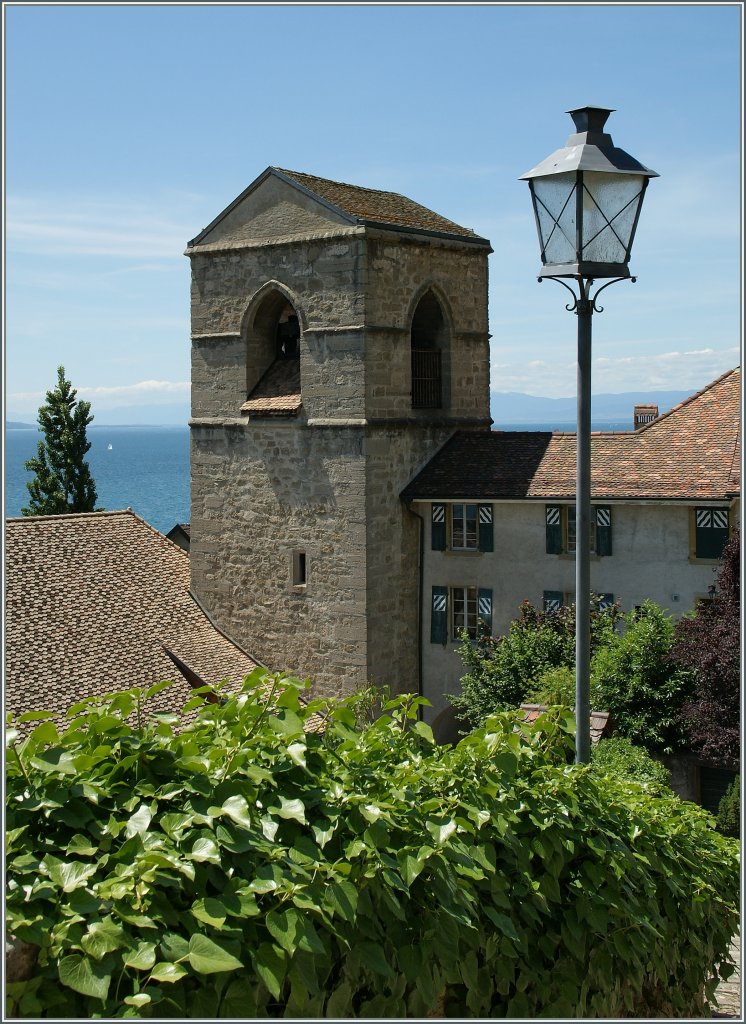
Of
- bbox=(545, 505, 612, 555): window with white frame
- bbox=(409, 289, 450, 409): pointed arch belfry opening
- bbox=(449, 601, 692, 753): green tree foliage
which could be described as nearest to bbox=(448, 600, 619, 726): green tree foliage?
bbox=(449, 601, 692, 753): green tree foliage

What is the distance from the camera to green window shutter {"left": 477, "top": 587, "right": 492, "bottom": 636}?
25.4m

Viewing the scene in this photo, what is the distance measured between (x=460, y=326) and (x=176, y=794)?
23.9m

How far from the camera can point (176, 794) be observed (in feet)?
15.2

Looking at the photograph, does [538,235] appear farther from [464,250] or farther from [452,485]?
[464,250]

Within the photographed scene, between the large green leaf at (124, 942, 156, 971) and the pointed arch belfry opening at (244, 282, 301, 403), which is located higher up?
the pointed arch belfry opening at (244, 282, 301, 403)

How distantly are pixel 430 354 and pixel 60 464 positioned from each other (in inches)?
573

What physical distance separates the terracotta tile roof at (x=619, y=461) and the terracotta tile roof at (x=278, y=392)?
312 centimetres

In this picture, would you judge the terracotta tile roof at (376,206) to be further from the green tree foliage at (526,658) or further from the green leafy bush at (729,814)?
the green leafy bush at (729,814)

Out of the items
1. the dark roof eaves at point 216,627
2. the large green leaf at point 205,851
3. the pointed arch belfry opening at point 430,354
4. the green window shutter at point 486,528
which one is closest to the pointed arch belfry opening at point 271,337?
the pointed arch belfry opening at point 430,354

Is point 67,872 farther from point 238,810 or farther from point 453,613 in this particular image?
point 453,613

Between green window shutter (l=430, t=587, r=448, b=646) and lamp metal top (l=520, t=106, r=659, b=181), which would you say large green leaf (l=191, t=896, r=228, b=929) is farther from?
green window shutter (l=430, t=587, r=448, b=646)

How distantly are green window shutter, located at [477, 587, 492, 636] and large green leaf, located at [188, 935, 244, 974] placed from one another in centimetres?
2142

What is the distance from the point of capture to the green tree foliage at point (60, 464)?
3678 cm

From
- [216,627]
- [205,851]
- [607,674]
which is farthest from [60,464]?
[205,851]
